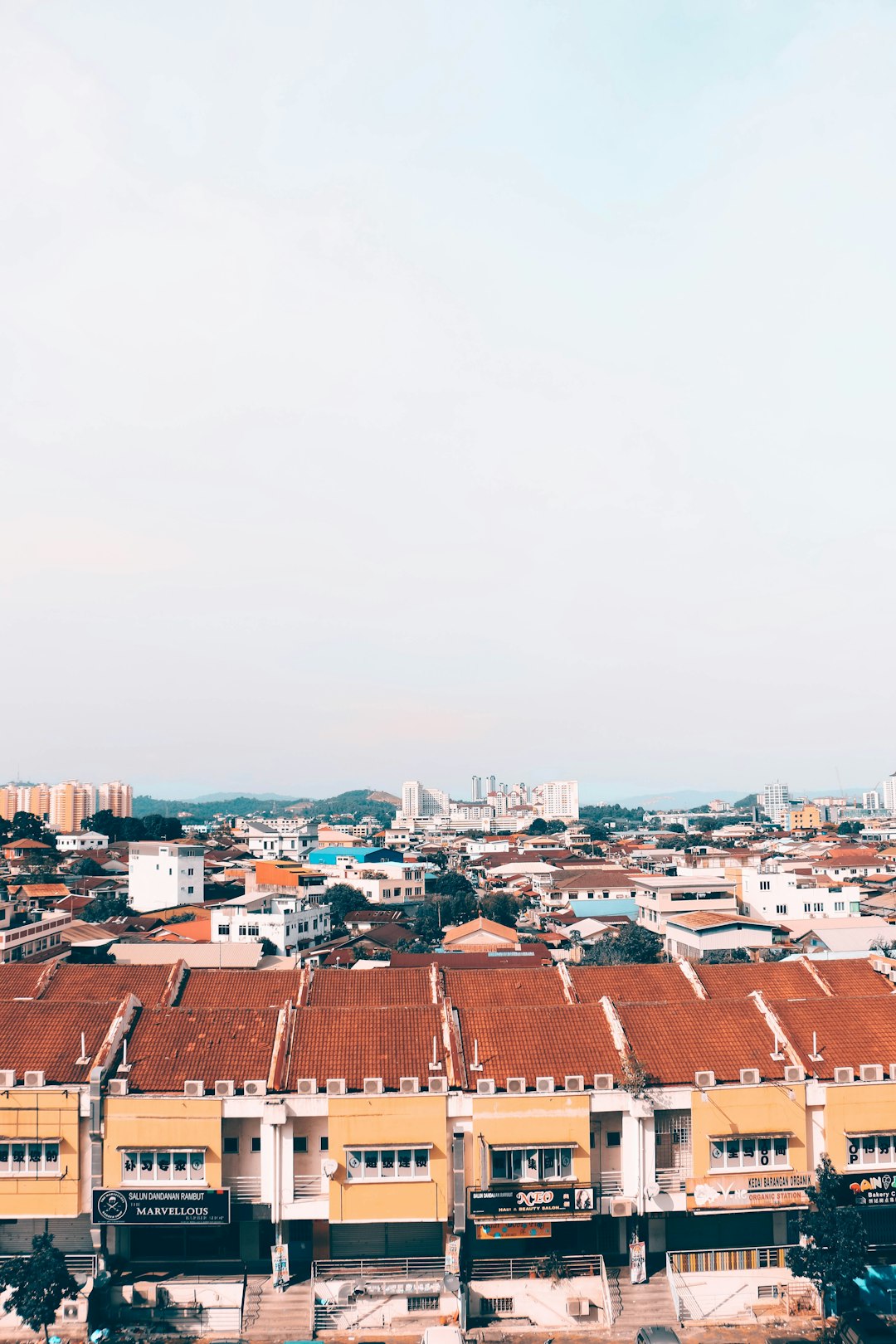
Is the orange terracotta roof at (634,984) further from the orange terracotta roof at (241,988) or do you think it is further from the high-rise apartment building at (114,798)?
the high-rise apartment building at (114,798)

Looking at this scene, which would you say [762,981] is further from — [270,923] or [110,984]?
[270,923]

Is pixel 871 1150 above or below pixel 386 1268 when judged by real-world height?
above

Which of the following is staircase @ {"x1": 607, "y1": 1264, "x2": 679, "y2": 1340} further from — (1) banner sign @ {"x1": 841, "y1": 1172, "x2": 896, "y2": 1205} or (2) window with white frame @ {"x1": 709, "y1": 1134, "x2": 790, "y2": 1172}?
(1) banner sign @ {"x1": 841, "y1": 1172, "x2": 896, "y2": 1205}

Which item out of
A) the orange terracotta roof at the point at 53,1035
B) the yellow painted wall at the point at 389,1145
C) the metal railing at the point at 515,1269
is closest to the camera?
the yellow painted wall at the point at 389,1145

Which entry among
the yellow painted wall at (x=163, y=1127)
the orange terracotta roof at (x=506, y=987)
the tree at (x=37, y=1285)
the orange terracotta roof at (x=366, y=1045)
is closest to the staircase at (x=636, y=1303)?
the orange terracotta roof at (x=366, y=1045)

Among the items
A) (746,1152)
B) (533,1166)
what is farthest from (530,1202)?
(746,1152)

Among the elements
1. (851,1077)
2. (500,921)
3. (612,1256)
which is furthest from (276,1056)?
(500,921)
